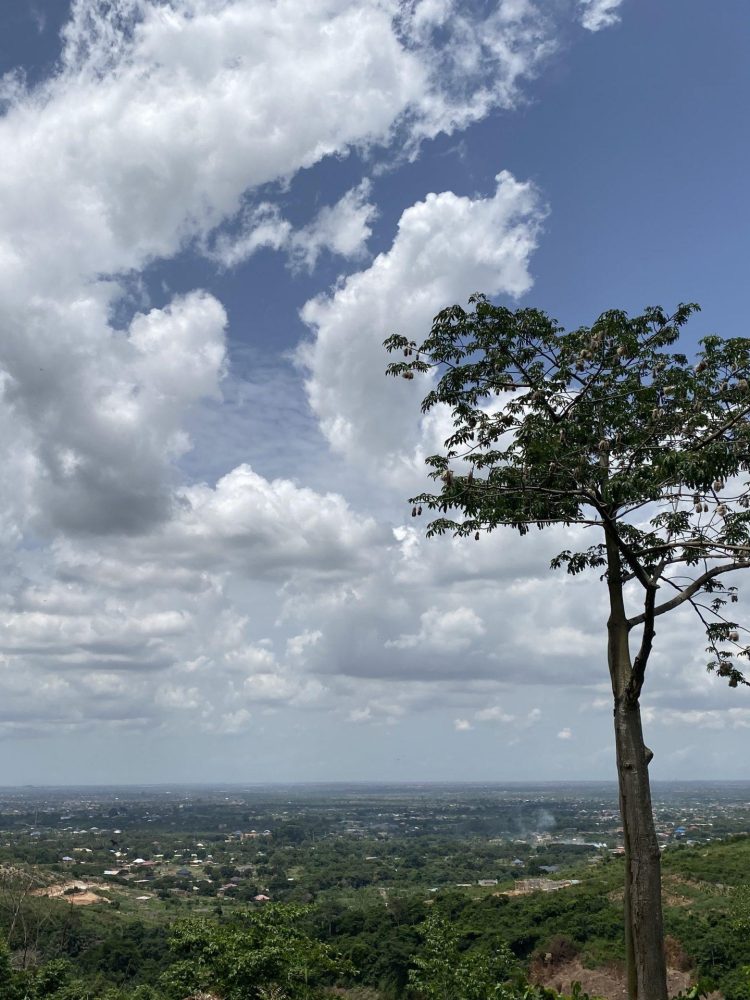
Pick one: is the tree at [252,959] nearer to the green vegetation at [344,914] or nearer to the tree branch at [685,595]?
the green vegetation at [344,914]

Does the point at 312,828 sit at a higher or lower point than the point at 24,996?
lower

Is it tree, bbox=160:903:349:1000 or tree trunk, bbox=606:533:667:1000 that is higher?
tree trunk, bbox=606:533:667:1000

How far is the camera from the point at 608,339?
32.1ft

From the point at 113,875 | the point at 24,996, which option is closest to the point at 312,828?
the point at 113,875

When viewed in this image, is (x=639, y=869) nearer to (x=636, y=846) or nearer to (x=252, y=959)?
(x=636, y=846)

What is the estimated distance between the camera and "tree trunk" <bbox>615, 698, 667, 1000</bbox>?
8.09 meters

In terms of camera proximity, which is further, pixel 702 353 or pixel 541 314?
pixel 541 314

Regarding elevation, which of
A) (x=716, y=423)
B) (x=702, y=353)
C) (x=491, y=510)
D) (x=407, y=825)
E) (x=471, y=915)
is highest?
(x=702, y=353)

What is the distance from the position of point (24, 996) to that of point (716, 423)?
22.0 meters

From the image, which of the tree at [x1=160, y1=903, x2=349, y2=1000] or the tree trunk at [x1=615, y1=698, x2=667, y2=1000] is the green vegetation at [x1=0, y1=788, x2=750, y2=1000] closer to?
the tree at [x1=160, y1=903, x2=349, y2=1000]

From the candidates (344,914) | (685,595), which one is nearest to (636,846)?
(685,595)

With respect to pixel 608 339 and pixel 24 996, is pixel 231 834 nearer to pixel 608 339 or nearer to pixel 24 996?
pixel 24 996

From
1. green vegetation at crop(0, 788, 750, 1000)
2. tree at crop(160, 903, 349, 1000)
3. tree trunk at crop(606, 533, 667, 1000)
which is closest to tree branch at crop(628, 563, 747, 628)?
tree trunk at crop(606, 533, 667, 1000)

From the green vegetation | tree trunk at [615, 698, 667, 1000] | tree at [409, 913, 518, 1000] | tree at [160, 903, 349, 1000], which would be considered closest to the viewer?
tree trunk at [615, 698, 667, 1000]
